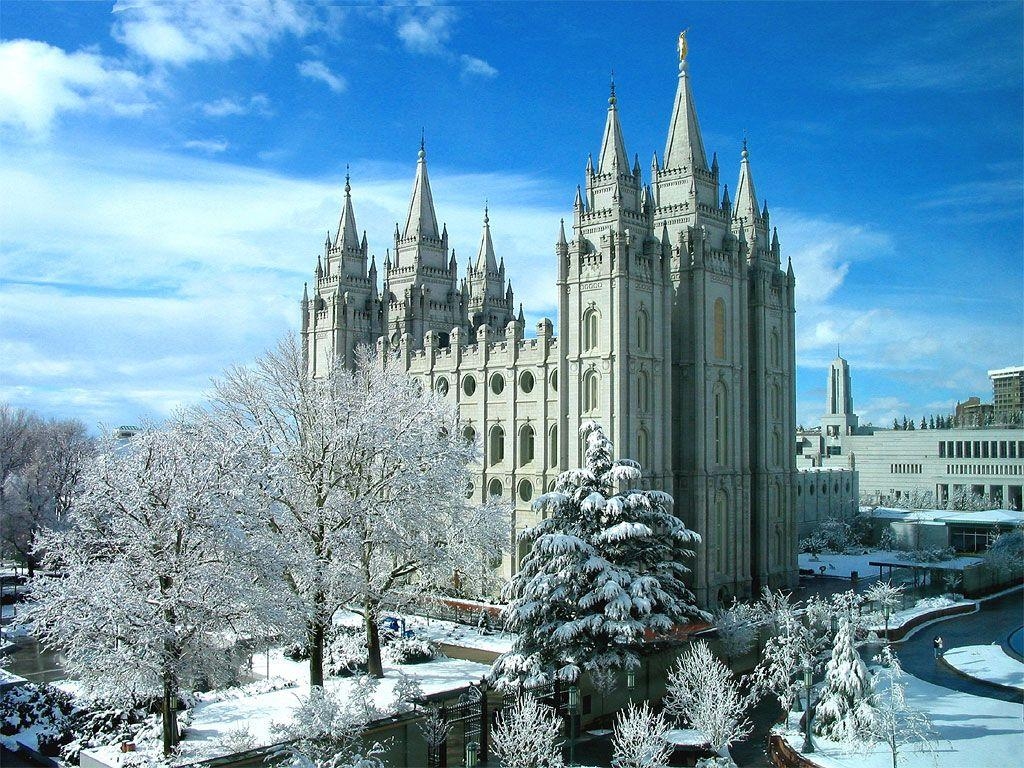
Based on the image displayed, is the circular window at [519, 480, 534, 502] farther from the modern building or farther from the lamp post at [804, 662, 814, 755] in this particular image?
the lamp post at [804, 662, 814, 755]

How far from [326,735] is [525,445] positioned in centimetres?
2787

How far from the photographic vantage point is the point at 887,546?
66312 mm

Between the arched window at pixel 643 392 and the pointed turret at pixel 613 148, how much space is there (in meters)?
9.58

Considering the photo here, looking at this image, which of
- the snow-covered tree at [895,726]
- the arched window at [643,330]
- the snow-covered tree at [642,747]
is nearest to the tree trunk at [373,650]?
the snow-covered tree at [642,747]

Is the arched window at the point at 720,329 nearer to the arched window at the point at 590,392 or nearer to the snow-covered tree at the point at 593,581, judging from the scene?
the arched window at the point at 590,392

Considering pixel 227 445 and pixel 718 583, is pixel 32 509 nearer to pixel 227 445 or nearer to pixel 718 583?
pixel 227 445

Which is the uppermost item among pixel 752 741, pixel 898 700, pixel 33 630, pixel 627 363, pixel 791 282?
pixel 791 282

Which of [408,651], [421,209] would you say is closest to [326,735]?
[408,651]

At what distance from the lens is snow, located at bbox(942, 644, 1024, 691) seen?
3045cm

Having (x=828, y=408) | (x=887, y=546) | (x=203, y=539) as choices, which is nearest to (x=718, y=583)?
(x=203, y=539)

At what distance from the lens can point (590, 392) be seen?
39281 mm

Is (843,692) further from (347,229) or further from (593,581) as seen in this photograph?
(347,229)

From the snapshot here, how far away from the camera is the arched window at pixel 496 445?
4606cm

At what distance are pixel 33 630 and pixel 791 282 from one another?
41.4 metres
